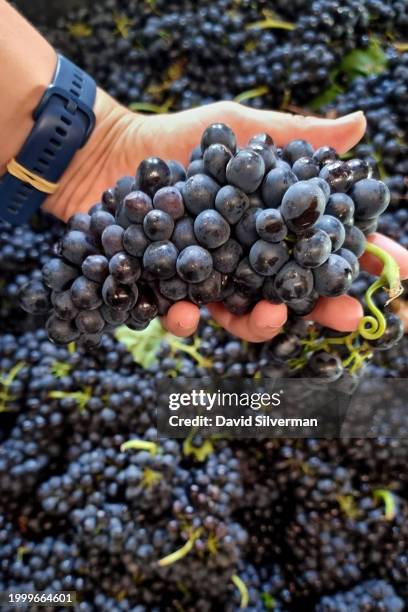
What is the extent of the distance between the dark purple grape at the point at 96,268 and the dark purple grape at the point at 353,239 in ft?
1.04

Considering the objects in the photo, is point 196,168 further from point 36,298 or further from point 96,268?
point 36,298

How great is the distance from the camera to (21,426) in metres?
1.03

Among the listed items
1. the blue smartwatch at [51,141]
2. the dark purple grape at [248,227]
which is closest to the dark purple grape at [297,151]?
the dark purple grape at [248,227]

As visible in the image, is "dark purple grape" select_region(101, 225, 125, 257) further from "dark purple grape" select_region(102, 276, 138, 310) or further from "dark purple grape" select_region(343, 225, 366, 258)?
"dark purple grape" select_region(343, 225, 366, 258)

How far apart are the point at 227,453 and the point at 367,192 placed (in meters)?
0.53

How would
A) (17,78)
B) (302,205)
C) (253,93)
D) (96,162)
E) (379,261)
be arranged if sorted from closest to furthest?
(302,205) < (379,261) < (17,78) < (96,162) < (253,93)

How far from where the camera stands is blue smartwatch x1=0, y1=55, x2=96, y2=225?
97 cm

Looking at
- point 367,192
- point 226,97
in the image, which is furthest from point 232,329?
point 226,97

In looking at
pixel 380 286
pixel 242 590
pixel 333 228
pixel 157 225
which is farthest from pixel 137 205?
pixel 242 590

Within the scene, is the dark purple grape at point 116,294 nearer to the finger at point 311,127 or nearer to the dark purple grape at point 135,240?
the dark purple grape at point 135,240

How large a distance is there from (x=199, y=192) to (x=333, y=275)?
19 centimetres

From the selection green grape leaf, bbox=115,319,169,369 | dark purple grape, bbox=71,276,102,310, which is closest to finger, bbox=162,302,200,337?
dark purple grape, bbox=71,276,102,310

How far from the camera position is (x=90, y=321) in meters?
0.76

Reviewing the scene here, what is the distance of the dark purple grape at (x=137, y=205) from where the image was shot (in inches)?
27.7
